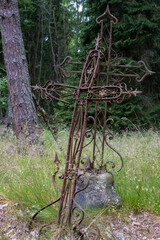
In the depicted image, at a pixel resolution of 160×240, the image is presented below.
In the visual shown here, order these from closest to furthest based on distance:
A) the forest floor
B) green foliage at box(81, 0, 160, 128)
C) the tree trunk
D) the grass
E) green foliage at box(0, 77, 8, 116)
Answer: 1. the forest floor
2. the grass
3. the tree trunk
4. green foliage at box(81, 0, 160, 128)
5. green foliage at box(0, 77, 8, 116)

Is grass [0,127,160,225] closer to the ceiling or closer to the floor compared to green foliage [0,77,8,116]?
closer to the floor

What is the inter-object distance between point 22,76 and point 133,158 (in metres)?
2.81

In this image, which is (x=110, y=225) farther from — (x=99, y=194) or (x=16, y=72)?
(x=16, y=72)

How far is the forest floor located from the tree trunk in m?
2.26

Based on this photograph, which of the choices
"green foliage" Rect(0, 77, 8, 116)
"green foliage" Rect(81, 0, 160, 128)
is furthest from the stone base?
"green foliage" Rect(0, 77, 8, 116)

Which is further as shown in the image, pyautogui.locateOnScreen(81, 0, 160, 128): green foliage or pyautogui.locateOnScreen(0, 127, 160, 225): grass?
pyautogui.locateOnScreen(81, 0, 160, 128): green foliage

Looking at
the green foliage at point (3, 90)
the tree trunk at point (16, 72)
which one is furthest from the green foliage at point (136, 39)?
the tree trunk at point (16, 72)

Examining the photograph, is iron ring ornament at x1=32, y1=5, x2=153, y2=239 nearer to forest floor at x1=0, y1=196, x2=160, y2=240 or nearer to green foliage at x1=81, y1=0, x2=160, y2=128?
forest floor at x1=0, y1=196, x2=160, y2=240

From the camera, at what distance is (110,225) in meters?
1.98

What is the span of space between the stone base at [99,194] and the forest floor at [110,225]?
0.15 meters

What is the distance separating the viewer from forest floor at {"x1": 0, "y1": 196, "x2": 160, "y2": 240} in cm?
197

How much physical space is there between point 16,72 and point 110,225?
360cm

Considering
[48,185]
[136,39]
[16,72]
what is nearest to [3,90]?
[16,72]

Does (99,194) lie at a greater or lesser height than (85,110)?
lesser
